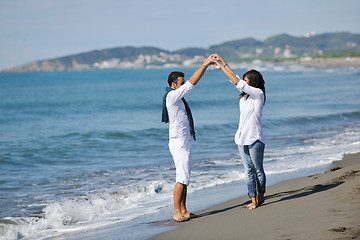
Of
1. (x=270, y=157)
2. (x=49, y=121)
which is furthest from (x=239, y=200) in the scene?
(x=49, y=121)

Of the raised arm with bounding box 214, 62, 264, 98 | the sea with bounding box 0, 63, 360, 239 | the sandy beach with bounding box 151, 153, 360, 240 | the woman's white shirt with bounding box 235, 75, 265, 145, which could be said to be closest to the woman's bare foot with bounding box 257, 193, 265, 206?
the sandy beach with bounding box 151, 153, 360, 240

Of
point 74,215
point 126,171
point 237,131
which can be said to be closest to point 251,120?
point 237,131

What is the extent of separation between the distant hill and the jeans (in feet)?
21.6

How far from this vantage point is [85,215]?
23.5 ft

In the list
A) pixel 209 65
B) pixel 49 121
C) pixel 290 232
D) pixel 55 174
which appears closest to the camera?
pixel 290 232

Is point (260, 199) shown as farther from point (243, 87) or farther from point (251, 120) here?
point (243, 87)

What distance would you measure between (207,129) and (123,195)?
1123cm

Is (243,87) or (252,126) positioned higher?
(243,87)

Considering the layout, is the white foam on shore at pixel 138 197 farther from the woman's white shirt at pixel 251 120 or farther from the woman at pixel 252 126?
the woman's white shirt at pixel 251 120

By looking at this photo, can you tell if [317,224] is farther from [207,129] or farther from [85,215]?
[207,129]

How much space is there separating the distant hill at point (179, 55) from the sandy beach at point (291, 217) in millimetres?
6339

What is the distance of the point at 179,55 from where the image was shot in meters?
40.7

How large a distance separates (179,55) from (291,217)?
1425 inches

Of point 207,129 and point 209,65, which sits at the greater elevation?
point 209,65
